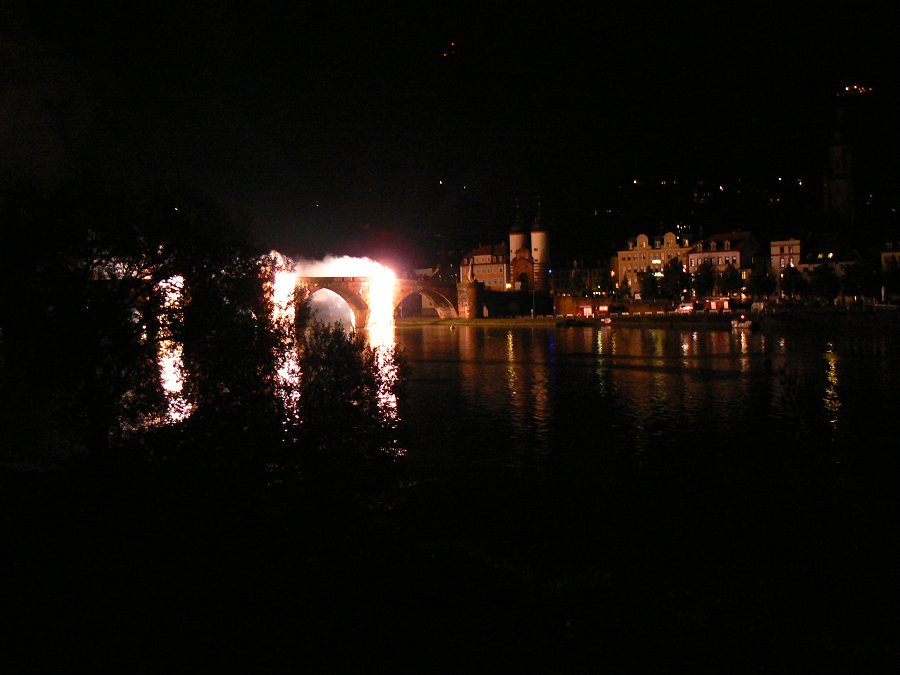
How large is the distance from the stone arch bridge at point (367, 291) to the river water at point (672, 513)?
49.9 metres

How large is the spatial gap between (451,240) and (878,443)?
122701mm

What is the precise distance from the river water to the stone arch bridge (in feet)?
164

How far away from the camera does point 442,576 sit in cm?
1182

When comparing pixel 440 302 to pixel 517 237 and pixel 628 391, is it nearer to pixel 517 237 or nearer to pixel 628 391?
pixel 517 237

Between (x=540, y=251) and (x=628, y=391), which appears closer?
(x=628, y=391)

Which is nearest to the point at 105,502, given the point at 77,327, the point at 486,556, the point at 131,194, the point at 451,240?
the point at 77,327

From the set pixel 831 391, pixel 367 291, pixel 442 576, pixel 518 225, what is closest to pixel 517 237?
pixel 518 225

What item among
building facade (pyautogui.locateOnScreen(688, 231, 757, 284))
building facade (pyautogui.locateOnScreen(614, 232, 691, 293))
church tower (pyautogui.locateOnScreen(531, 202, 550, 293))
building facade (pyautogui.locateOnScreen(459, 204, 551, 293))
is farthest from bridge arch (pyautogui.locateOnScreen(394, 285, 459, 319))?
building facade (pyautogui.locateOnScreen(688, 231, 757, 284))

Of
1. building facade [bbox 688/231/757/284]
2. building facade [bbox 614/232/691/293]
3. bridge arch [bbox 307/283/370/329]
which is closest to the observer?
bridge arch [bbox 307/283/370/329]

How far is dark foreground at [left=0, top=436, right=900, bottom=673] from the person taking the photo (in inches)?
349

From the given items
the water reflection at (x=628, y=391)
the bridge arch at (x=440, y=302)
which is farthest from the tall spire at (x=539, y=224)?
the water reflection at (x=628, y=391)

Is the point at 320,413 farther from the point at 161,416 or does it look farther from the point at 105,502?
the point at 105,502

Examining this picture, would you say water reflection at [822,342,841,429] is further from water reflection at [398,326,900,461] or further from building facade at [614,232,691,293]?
building facade at [614,232,691,293]

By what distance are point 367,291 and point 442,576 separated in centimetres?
7781
